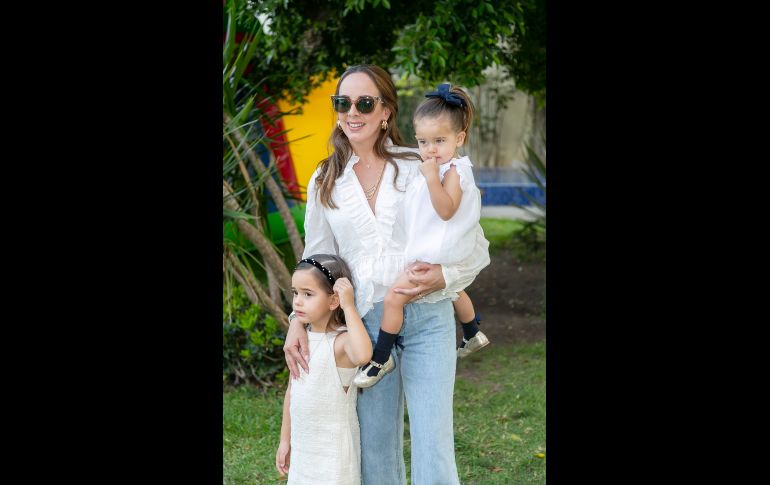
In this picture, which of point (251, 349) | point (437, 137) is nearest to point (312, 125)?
point (251, 349)

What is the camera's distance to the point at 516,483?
4.49m

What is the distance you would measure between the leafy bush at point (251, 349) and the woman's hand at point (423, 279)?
129 inches

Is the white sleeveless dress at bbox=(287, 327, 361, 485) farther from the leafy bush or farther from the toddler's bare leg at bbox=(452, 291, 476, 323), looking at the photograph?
the leafy bush

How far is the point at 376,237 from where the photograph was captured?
290 cm

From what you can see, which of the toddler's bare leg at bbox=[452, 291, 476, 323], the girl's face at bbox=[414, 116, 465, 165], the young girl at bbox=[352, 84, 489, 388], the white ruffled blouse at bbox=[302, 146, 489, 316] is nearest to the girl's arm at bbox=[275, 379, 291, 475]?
the young girl at bbox=[352, 84, 489, 388]

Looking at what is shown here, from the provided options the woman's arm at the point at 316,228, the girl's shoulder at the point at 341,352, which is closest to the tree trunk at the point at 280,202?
the woman's arm at the point at 316,228

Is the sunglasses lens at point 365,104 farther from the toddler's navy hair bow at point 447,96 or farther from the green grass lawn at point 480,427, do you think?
the green grass lawn at point 480,427

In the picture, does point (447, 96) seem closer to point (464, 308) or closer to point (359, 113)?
point (359, 113)

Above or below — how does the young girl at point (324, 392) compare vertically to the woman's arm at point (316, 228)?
below

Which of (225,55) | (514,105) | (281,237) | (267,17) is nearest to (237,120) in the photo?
(225,55)

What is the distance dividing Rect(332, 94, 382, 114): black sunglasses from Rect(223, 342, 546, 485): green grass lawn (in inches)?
94.2

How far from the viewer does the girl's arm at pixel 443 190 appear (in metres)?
2.75

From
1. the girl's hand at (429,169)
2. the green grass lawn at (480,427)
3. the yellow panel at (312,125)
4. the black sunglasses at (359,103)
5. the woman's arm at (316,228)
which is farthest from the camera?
the yellow panel at (312,125)
